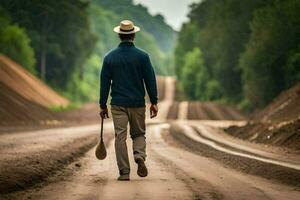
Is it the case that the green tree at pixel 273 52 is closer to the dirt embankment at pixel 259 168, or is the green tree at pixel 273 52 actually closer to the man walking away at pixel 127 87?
the dirt embankment at pixel 259 168

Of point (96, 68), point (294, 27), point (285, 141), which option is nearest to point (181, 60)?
point (96, 68)

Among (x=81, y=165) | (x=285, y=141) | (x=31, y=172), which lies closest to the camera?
(x=31, y=172)

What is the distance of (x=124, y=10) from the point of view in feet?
528

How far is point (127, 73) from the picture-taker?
11.0 m

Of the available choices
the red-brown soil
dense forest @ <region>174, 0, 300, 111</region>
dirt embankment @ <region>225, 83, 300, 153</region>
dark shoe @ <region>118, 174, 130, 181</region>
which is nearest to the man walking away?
dark shoe @ <region>118, 174, 130, 181</region>

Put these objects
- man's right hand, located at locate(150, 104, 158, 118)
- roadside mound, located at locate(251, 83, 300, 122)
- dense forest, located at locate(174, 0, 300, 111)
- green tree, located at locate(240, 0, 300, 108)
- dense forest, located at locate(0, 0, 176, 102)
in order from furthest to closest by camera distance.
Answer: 1. dense forest, located at locate(0, 0, 176, 102)
2. dense forest, located at locate(174, 0, 300, 111)
3. green tree, located at locate(240, 0, 300, 108)
4. roadside mound, located at locate(251, 83, 300, 122)
5. man's right hand, located at locate(150, 104, 158, 118)

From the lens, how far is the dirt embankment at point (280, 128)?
22.4 meters

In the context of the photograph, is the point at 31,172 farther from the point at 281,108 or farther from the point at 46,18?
the point at 46,18

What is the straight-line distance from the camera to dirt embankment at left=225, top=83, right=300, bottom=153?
22438 millimetres

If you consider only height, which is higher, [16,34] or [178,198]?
[16,34]

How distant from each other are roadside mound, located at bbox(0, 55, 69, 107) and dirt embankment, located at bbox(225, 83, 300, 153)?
1941cm

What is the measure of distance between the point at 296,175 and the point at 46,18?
2431 inches

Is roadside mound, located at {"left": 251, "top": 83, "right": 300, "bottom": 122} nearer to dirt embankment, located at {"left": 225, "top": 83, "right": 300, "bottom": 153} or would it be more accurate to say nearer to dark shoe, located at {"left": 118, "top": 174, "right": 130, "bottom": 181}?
dirt embankment, located at {"left": 225, "top": 83, "right": 300, "bottom": 153}

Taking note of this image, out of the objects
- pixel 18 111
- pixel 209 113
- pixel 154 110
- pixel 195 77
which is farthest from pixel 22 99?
pixel 195 77
